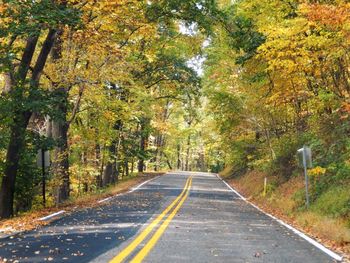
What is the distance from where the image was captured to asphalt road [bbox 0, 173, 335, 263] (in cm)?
767

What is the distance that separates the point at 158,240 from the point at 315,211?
23.3ft

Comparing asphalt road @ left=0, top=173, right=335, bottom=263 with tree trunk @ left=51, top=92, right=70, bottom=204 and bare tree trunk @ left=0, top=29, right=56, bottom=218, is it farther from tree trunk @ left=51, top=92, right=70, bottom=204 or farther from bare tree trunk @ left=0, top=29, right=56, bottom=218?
tree trunk @ left=51, top=92, right=70, bottom=204

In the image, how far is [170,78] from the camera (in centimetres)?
2789

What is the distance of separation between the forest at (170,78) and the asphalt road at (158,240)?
3.23m

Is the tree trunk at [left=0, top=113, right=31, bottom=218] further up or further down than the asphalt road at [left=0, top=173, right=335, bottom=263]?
further up

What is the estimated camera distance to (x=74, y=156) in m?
29.2

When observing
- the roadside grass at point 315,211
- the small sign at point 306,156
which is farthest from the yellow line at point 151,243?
the small sign at point 306,156

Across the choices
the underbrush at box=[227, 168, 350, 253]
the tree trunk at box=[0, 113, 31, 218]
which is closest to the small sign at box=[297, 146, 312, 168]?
the underbrush at box=[227, 168, 350, 253]

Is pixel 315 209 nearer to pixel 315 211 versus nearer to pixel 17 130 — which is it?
pixel 315 211

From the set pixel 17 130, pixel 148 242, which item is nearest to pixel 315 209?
pixel 148 242

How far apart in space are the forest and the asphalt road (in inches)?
127

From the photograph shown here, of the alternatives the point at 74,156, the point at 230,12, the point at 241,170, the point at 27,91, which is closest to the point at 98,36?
the point at 27,91

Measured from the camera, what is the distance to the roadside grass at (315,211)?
10523mm

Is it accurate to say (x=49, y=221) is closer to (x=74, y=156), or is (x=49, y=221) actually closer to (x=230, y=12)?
(x=230, y=12)
